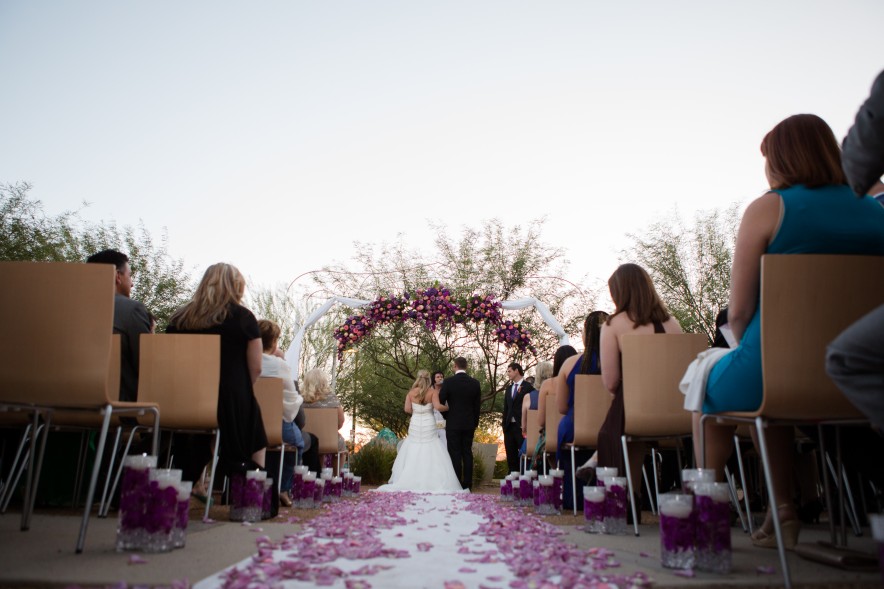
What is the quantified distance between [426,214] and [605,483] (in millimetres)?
16983

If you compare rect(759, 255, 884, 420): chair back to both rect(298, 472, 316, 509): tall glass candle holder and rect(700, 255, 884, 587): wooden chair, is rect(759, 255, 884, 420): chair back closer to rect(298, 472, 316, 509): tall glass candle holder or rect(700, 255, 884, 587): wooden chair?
rect(700, 255, 884, 587): wooden chair

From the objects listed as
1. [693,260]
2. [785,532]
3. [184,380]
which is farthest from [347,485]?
[693,260]

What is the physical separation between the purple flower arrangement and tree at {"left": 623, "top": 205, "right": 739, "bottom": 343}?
29.3ft

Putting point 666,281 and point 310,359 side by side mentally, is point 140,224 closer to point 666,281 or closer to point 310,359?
point 310,359

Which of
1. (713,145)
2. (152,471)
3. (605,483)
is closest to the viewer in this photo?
(152,471)

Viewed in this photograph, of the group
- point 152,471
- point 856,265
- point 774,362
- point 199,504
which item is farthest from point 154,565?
point 199,504

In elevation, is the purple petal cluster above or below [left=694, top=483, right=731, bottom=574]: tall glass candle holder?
above

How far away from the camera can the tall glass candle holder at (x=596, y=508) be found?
11.9 ft

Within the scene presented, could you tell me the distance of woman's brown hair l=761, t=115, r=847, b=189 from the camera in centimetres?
257

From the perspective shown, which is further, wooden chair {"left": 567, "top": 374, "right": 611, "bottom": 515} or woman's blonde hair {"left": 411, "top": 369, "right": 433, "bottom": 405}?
woman's blonde hair {"left": 411, "top": 369, "right": 433, "bottom": 405}

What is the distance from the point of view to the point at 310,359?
2061cm

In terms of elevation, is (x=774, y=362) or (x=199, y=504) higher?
(x=774, y=362)

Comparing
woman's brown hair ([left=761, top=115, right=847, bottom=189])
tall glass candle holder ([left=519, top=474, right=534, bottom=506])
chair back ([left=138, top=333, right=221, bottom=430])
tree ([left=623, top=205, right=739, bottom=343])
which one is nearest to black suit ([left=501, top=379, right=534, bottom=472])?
tall glass candle holder ([left=519, top=474, right=534, bottom=506])

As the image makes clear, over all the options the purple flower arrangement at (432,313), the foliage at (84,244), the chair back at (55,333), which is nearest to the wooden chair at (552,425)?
the chair back at (55,333)
